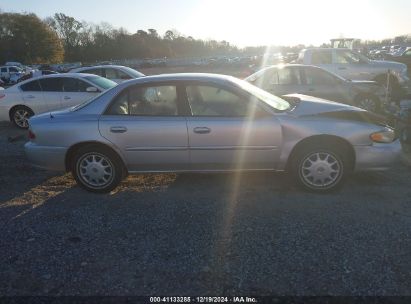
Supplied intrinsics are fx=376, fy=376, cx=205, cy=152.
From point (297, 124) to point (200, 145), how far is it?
120cm

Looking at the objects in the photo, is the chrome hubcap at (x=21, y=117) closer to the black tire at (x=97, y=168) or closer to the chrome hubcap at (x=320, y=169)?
the black tire at (x=97, y=168)

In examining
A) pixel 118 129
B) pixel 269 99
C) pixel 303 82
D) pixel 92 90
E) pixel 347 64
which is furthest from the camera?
pixel 347 64

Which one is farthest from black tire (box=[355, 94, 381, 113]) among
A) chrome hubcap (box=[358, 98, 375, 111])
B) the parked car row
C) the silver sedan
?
the silver sedan

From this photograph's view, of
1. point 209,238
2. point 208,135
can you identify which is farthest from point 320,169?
point 209,238

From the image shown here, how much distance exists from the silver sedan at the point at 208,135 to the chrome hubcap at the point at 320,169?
0.04 ft

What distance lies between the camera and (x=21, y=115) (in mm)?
9734

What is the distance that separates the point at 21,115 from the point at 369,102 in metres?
9.00

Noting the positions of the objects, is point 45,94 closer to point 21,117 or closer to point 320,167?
point 21,117

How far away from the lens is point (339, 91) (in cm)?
937

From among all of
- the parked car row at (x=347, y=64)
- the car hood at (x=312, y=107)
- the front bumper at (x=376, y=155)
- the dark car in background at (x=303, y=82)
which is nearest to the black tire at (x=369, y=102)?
the dark car in background at (x=303, y=82)

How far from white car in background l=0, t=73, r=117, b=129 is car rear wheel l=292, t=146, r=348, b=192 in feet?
20.8

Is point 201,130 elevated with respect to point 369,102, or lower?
elevated

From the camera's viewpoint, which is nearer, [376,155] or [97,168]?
[376,155]

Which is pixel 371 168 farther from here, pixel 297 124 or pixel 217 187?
pixel 217 187
